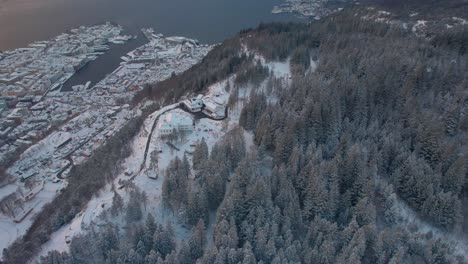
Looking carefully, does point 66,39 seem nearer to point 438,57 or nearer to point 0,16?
point 0,16

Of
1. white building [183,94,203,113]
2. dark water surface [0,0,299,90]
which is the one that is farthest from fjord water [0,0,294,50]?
white building [183,94,203,113]

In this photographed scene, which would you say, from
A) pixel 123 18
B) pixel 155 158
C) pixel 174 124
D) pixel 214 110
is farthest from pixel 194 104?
pixel 123 18

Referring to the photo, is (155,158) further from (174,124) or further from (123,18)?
(123,18)

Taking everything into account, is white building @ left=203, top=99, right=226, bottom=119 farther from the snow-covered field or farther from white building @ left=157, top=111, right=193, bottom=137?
white building @ left=157, top=111, right=193, bottom=137

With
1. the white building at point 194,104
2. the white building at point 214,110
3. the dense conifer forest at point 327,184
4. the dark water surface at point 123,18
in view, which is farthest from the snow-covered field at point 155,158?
the dark water surface at point 123,18

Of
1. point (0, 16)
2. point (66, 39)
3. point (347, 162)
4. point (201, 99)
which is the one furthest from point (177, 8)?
point (347, 162)

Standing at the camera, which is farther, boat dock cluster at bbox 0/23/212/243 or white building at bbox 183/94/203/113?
boat dock cluster at bbox 0/23/212/243
